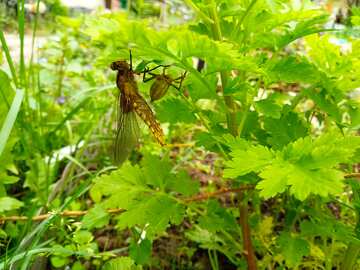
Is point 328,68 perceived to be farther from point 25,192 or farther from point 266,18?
point 25,192

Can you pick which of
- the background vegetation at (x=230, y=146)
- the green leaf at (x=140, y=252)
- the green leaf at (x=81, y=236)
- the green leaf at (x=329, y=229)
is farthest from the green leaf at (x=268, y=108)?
the green leaf at (x=81, y=236)

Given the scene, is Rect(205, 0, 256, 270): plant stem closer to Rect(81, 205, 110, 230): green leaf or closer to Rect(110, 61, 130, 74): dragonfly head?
Rect(110, 61, 130, 74): dragonfly head

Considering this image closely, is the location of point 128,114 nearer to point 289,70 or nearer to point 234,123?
point 234,123

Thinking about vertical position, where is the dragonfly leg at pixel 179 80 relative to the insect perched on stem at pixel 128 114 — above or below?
above

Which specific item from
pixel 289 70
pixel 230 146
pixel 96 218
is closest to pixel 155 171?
pixel 96 218

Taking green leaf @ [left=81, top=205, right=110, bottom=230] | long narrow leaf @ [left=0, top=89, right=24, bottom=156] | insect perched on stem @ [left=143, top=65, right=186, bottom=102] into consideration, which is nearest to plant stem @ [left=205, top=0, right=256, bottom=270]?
insect perched on stem @ [left=143, top=65, right=186, bottom=102]

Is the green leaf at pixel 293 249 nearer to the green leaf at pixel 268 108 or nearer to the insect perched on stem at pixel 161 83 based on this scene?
the green leaf at pixel 268 108

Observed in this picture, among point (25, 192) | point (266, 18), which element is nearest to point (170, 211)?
point (266, 18)
